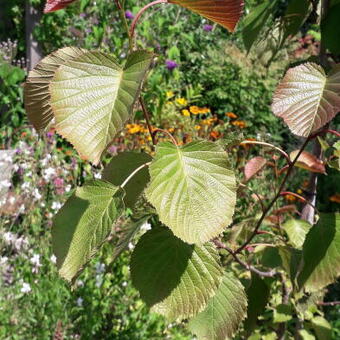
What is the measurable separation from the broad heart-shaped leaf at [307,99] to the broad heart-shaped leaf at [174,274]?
24 cm

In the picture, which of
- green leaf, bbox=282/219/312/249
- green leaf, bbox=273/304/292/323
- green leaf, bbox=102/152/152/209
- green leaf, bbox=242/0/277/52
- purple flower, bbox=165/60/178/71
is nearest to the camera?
green leaf, bbox=102/152/152/209

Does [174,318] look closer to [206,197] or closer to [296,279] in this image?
[206,197]

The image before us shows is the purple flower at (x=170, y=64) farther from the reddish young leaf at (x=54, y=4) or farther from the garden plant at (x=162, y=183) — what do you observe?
the reddish young leaf at (x=54, y=4)

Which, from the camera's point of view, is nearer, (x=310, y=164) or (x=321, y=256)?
(x=321, y=256)

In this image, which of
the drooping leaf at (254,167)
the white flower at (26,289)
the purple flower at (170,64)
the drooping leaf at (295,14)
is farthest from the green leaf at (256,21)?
the purple flower at (170,64)

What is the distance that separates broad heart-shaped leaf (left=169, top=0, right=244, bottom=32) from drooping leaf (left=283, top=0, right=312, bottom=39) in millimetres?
604

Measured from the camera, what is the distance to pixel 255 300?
4.16 ft

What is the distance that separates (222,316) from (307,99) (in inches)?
16.3

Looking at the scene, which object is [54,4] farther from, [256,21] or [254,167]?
[254,167]

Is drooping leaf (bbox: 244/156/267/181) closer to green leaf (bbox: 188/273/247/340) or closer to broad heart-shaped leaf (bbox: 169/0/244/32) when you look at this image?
green leaf (bbox: 188/273/247/340)

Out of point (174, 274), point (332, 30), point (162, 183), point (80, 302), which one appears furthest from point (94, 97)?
point (80, 302)

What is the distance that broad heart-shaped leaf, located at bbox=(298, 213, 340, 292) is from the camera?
960 millimetres

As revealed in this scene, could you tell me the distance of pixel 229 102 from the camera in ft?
19.3

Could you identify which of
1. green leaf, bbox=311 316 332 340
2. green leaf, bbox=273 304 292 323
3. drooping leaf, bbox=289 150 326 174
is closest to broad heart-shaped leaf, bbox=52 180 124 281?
drooping leaf, bbox=289 150 326 174
